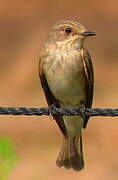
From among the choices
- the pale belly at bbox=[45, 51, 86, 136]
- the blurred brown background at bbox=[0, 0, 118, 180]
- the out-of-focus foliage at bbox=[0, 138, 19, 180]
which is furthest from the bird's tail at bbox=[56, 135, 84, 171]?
the blurred brown background at bbox=[0, 0, 118, 180]

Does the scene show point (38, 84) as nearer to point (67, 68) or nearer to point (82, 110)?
point (67, 68)

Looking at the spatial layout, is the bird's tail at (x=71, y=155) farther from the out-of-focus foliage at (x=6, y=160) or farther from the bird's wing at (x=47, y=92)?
the out-of-focus foliage at (x=6, y=160)

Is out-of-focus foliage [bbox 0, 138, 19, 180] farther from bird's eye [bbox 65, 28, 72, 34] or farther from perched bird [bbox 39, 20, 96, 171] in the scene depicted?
bird's eye [bbox 65, 28, 72, 34]

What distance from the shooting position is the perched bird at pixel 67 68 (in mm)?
7848

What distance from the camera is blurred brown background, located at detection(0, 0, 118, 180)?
10266 mm

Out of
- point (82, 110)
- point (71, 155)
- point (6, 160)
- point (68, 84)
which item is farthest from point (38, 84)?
point (6, 160)

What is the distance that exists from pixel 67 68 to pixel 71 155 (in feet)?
3.09

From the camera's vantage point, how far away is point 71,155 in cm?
855

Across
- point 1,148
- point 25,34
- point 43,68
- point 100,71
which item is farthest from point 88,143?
point 1,148

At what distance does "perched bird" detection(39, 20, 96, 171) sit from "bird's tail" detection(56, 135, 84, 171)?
0.30 metres

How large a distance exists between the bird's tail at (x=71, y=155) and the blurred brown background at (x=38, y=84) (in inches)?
53.7

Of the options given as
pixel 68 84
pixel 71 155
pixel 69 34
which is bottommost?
pixel 71 155

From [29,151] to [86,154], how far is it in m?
0.49

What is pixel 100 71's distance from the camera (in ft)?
38.4
